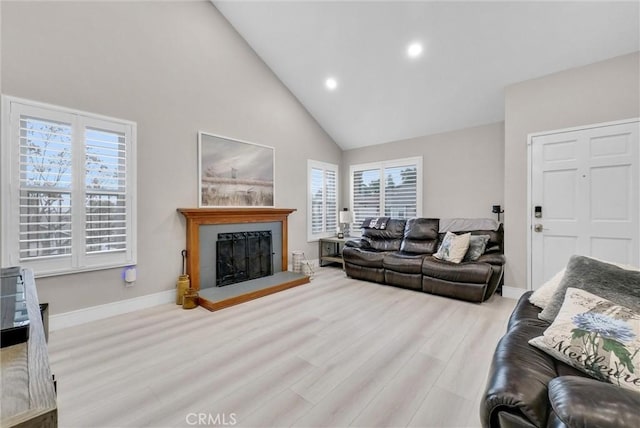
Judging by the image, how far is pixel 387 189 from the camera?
5586mm

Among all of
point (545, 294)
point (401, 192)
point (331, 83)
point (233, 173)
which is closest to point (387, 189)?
point (401, 192)

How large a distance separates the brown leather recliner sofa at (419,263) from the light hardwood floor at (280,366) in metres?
0.33

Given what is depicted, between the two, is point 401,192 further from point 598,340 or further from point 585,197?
point 598,340

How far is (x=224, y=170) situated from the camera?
402 cm

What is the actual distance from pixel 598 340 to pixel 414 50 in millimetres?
3740

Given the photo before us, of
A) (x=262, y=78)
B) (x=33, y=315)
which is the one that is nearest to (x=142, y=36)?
(x=262, y=78)

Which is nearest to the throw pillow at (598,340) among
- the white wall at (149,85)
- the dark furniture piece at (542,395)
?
the dark furniture piece at (542,395)

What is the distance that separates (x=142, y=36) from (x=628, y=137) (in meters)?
5.82

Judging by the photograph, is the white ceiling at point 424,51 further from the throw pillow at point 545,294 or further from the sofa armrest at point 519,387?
the sofa armrest at point 519,387

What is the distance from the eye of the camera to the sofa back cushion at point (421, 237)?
4.38 metres

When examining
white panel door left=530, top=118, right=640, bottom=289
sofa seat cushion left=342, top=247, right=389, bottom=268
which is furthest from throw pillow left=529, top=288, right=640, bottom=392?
sofa seat cushion left=342, top=247, right=389, bottom=268

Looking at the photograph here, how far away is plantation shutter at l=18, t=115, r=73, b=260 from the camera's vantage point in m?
2.50

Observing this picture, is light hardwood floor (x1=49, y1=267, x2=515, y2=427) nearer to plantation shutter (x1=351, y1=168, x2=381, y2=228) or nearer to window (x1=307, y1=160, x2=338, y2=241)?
window (x1=307, y1=160, x2=338, y2=241)

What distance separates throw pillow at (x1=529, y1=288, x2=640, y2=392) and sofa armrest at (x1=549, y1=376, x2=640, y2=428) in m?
0.37
